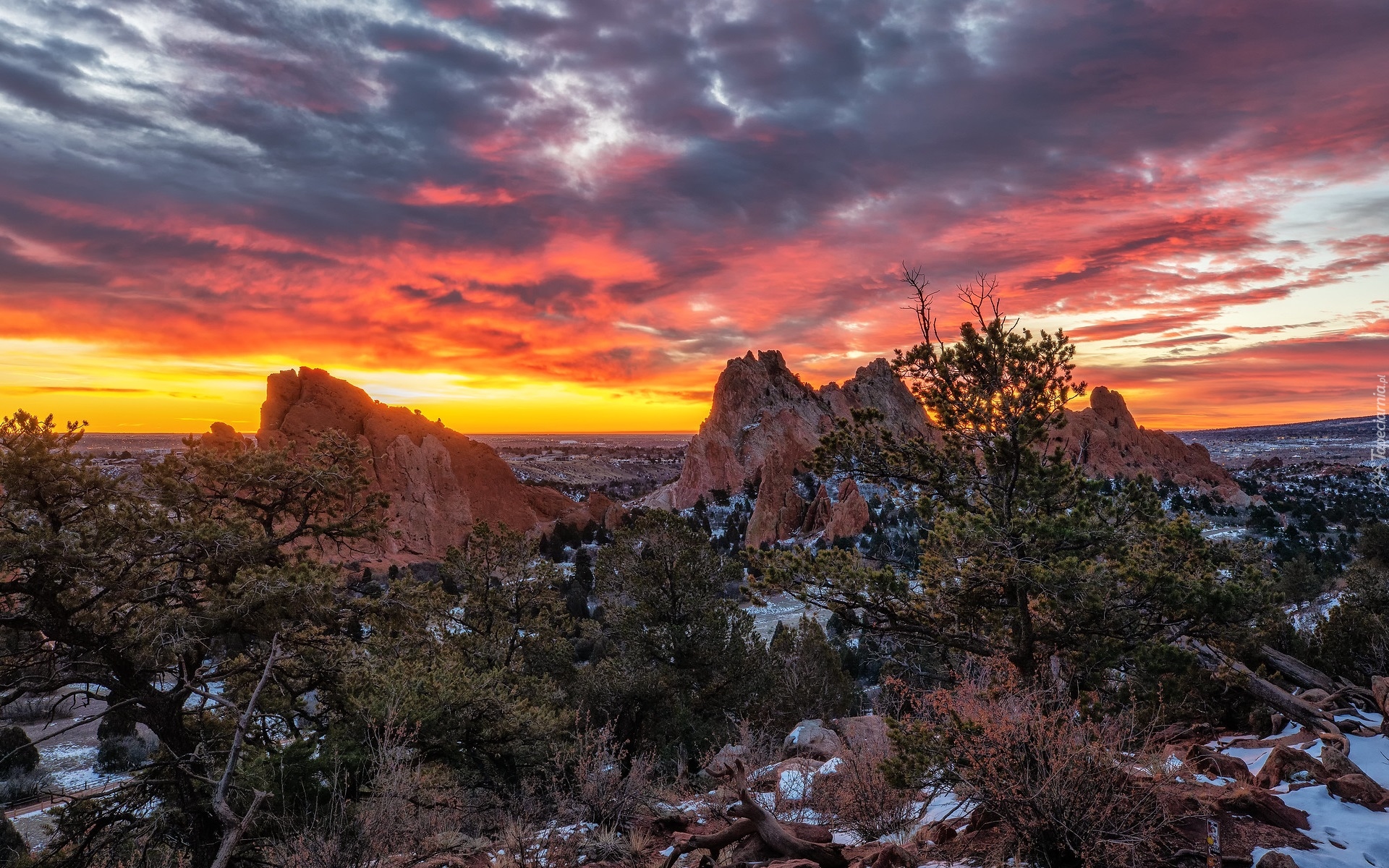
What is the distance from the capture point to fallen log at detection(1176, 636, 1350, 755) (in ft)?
27.6

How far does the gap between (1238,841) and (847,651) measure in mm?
29364

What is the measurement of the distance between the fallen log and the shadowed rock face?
59061mm

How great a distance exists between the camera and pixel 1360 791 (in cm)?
634

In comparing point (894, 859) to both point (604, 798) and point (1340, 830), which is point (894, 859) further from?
point (604, 798)

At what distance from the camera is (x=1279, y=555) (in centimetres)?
4459

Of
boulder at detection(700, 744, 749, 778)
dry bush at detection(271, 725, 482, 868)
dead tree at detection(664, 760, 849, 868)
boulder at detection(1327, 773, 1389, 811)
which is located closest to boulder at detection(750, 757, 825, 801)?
boulder at detection(700, 744, 749, 778)

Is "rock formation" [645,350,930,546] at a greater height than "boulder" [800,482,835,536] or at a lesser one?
greater

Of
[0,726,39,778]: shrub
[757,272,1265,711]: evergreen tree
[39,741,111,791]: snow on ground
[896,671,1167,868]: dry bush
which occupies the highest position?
[757,272,1265,711]: evergreen tree

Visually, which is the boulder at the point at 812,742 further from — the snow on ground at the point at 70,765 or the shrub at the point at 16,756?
the shrub at the point at 16,756

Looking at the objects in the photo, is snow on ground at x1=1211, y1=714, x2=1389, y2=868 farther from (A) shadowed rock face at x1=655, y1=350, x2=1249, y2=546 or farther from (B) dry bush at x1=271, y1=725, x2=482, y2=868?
(A) shadowed rock face at x1=655, y1=350, x2=1249, y2=546

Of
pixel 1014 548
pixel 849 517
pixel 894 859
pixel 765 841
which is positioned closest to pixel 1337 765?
pixel 1014 548

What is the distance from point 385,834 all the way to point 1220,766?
8.90 m

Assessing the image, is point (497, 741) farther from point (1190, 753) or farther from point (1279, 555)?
point (1279, 555)

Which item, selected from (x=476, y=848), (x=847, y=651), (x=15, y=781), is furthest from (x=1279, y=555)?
(x=15, y=781)
